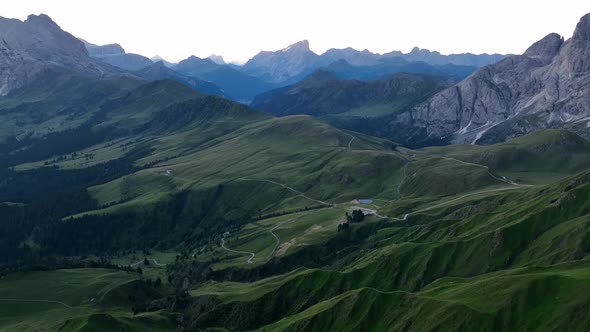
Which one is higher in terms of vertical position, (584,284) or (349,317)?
(584,284)

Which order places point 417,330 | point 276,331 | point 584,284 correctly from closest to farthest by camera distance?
point 584,284
point 417,330
point 276,331

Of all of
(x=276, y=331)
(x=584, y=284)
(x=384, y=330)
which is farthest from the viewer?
(x=276, y=331)

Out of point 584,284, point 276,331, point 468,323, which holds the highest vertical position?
point 584,284

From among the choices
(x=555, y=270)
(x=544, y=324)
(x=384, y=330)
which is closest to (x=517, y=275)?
(x=555, y=270)

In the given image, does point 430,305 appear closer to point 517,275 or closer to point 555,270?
point 517,275

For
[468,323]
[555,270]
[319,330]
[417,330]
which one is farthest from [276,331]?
[555,270]

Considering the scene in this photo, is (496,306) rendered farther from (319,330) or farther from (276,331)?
(276,331)

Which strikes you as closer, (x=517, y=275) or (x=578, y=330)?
(x=578, y=330)

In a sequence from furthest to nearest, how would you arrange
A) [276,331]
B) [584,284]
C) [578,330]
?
[276,331], [584,284], [578,330]

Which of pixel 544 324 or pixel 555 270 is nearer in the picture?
pixel 544 324
